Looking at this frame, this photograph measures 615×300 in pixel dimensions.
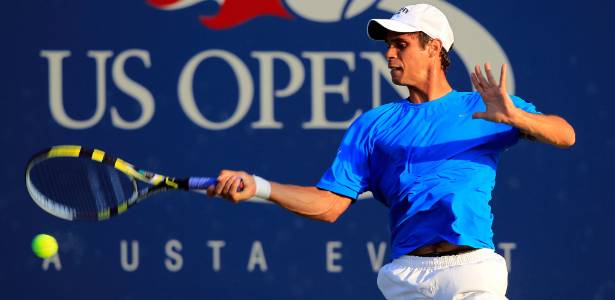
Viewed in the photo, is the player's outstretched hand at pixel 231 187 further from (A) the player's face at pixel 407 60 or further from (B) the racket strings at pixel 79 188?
(A) the player's face at pixel 407 60

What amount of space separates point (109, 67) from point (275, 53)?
0.80m

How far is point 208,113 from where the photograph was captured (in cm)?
708

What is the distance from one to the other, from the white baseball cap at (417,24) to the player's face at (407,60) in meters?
0.04

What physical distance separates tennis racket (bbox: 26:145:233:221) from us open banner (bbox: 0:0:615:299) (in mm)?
1241

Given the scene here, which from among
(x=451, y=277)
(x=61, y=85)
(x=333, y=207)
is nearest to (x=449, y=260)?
(x=451, y=277)

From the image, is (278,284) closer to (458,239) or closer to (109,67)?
(109,67)

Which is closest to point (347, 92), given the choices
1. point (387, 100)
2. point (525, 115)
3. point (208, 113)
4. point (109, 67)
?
point (387, 100)

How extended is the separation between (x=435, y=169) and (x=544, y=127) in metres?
0.43

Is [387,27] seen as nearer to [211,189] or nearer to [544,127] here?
[544,127]

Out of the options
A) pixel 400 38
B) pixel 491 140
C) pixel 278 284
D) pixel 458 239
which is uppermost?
pixel 400 38

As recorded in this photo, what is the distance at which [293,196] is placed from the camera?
16.9ft

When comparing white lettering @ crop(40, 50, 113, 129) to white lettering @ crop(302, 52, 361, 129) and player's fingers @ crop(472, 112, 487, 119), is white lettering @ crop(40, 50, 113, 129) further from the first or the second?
player's fingers @ crop(472, 112, 487, 119)

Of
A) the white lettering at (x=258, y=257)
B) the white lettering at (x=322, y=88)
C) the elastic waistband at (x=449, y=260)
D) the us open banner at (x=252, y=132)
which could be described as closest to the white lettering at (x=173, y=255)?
the us open banner at (x=252, y=132)

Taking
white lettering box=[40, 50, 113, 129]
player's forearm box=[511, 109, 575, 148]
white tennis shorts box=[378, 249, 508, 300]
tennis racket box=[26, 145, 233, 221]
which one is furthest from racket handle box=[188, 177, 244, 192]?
white lettering box=[40, 50, 113, 129]
